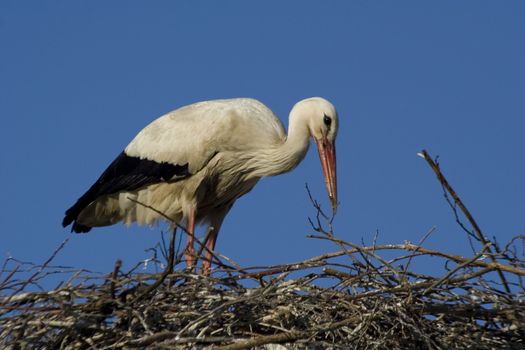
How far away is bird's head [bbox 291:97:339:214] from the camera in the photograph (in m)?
7.87

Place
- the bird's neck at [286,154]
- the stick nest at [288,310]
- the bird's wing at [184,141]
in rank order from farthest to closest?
the bird's wing at [184,141] < the bird's neck at [286,154] < the stick nest at [288,310]

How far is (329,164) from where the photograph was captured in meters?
7.88

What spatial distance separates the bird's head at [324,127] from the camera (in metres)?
7.87

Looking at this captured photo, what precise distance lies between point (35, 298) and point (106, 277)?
14.7 inches

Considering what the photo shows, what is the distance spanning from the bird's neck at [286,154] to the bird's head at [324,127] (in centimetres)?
7

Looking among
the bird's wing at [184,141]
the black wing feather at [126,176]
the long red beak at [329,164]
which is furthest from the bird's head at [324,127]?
the black wing feather at [126,176]

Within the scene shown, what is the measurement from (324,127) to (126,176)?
1.62 metres

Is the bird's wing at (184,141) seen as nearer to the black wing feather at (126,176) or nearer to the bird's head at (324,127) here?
the black wing feather at (126,176)

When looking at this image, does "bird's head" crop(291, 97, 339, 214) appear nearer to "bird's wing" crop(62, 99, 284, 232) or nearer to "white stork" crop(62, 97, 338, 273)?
"white stork" crop(62, 97, 338, 273)

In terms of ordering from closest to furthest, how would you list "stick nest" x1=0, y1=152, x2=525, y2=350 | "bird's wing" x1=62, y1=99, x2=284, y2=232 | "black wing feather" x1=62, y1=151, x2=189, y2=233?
"stick nest" x1=0, y1=152, x2=525, y2=350, "bird's wing" x1=62, y1=99, x2=284, y2=232, "black wing feather" x1=62, y1=151, x2=189, y2=233

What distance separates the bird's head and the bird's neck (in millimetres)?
74

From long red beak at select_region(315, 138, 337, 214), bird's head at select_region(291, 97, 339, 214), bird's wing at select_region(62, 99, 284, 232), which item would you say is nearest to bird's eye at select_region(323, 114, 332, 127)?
bird's head at select_region(291, 97, 339, 214)

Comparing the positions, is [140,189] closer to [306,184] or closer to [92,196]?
[92,196]

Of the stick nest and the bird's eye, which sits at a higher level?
the bird's eye
